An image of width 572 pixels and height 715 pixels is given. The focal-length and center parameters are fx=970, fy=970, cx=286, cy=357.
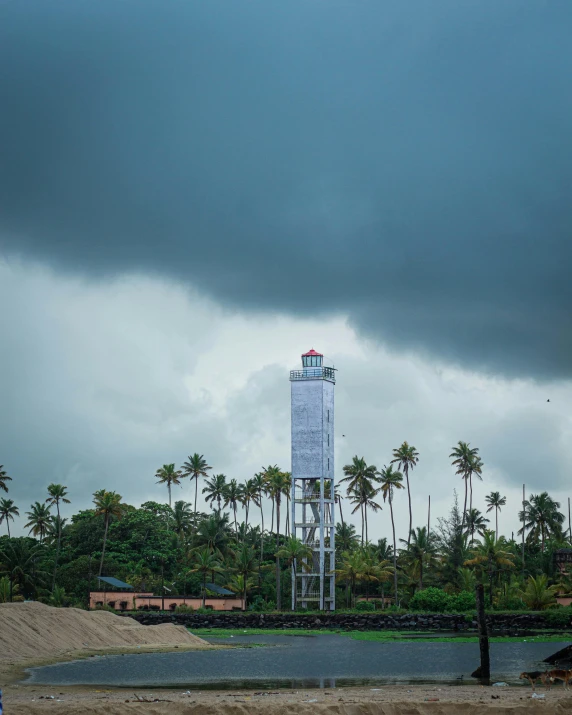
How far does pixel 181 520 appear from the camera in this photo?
143625 millimetres

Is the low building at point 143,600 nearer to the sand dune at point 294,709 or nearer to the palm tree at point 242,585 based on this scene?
the palm tree at point 242,585

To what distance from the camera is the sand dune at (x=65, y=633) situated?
53247mm

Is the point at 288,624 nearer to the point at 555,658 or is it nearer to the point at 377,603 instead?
the point at 377,603

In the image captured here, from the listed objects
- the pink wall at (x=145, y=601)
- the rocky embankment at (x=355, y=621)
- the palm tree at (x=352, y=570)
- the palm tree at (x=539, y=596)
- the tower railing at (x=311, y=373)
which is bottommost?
the rocky embankment at (x=355, y=621)

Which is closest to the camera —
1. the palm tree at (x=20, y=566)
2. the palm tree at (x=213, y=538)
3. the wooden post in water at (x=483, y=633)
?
the wooden post in water at (x=483, y=633)

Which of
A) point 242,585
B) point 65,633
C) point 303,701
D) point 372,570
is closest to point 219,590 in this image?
point 242,585

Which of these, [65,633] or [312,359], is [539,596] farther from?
[65,633]

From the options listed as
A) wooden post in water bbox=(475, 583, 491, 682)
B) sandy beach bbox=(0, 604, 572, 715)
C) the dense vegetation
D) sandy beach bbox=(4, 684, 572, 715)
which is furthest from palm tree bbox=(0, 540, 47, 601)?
wooden post in water bbox=(475, 583, 491, 682)

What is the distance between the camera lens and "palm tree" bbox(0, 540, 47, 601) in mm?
106188

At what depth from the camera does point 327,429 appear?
112m

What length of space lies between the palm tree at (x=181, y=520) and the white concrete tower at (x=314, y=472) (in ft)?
113

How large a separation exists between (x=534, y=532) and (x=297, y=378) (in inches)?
1990

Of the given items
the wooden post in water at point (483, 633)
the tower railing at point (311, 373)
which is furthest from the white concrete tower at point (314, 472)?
the wooden post in water at point (483, 633)

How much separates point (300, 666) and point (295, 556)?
5793 centimetres
